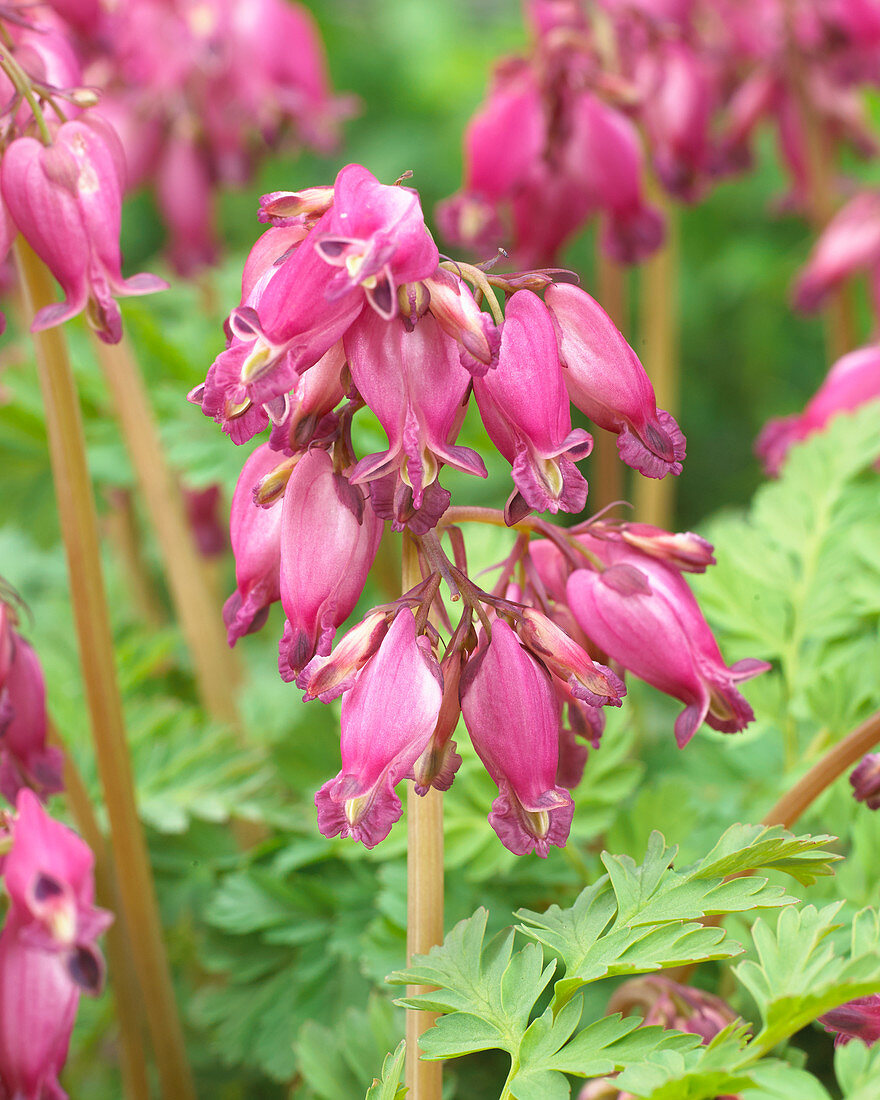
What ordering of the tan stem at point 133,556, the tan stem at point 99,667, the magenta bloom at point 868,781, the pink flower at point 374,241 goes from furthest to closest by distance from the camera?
the tan stem at point 133,556 → the tan stem at point 99,667 → the magenta bloom at point 868,781 → the pink flower at point 374,241

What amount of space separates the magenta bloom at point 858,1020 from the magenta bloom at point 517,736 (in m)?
0.20

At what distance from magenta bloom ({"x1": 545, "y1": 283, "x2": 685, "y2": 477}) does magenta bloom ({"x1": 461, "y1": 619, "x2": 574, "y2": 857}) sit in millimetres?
140

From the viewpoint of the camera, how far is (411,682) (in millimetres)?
657

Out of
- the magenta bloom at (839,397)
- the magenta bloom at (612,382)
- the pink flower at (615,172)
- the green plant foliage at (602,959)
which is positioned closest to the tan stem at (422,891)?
the green plant foliage at (602,959)

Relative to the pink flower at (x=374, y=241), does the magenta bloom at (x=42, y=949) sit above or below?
below

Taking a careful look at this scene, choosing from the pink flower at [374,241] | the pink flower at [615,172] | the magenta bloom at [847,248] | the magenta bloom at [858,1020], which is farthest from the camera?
the magenta bloom at [847,248]

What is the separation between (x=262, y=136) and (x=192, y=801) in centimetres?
120

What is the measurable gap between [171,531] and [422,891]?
95 centimetres

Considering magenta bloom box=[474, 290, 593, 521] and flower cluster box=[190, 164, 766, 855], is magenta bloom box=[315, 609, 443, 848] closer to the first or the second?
flower cluster box=[190, 164, 766, 855]

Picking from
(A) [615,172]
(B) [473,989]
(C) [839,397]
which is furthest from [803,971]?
(A) [615,172]

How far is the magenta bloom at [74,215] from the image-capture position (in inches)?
33.3

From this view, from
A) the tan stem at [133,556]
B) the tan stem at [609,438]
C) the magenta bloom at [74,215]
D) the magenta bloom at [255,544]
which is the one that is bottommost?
the tan stem at [133,556]

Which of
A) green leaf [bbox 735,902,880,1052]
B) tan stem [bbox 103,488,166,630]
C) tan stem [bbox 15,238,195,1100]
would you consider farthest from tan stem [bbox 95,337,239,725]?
green leaf [bbox 735,902,880,1052]

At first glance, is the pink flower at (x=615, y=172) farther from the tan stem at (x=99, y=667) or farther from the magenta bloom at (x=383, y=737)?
the magenta bloom at (x=383, y=737)
